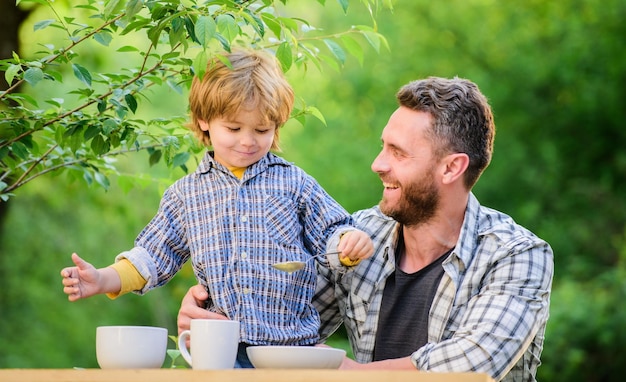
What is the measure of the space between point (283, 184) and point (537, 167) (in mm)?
7136

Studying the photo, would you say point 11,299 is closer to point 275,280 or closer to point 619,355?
point 619,355

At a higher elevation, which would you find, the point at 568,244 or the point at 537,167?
the point at 537,167

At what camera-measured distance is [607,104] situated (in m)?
9.27

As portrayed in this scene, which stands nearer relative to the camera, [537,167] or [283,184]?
[283,184]

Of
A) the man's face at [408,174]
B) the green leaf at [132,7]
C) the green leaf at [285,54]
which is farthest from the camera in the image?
the man's face at [408,174]

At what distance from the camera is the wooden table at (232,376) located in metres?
1.52

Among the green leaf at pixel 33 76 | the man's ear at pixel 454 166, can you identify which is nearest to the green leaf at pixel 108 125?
the green leaf at pixel 33 76

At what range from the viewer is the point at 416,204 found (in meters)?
2.65

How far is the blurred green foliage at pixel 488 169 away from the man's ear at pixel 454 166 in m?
5.69

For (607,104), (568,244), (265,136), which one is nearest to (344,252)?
(265,136)

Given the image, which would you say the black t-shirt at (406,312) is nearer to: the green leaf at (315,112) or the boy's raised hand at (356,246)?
the boy's raised hand at (356,246)

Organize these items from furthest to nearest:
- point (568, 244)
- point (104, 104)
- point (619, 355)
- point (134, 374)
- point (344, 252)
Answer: point (568, 244) < point (619, 355) < point (104, 104) < point (344, 252) < point (134, 374)

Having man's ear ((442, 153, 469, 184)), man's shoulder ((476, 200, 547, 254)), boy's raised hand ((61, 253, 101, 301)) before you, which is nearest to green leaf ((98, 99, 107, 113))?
boy's raised hand ((61, 253, 101, 301))

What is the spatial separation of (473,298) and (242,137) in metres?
0.72
